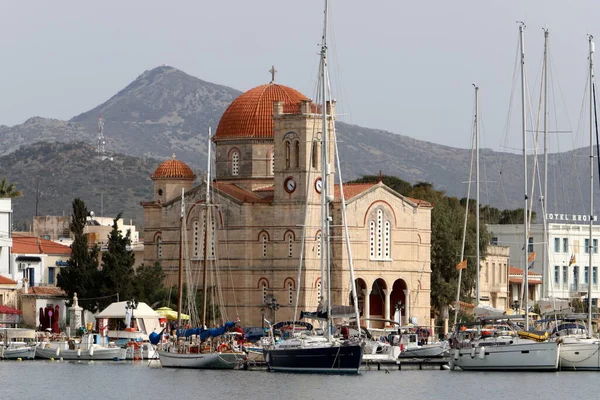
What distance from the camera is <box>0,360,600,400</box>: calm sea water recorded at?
218 ft

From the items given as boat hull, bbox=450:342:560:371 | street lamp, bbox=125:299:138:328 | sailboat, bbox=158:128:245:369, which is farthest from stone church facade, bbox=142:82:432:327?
boat hull, bbox=450:342:560:371

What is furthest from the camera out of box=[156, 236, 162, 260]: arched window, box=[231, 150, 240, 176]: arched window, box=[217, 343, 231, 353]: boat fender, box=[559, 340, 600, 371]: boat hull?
box=[231, 150, 240, 176]: arched window

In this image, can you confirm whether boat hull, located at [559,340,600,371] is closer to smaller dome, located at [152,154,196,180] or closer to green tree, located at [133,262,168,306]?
green tree, located at [133,262,168,306]

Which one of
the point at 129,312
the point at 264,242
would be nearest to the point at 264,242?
the point at 264,242

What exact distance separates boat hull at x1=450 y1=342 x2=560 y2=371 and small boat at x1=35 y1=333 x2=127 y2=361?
18.7m

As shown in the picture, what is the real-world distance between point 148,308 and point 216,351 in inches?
562

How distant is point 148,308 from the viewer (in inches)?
3652

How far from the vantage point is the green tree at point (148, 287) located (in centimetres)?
9862

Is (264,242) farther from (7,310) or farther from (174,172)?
(7,310)

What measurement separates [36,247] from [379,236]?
23.5 meters

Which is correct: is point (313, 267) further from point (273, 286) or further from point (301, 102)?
point (301, 102)

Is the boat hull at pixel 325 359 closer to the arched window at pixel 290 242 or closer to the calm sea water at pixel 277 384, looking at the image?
the calm sea water at pixel 277 384

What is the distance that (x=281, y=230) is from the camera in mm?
101812

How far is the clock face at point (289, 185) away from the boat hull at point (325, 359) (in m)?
28.8
